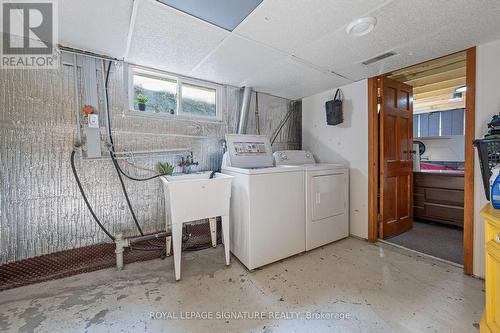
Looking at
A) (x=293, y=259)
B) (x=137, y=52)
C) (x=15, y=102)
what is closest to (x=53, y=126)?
(x=15, y=102)

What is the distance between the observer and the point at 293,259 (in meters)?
2.09

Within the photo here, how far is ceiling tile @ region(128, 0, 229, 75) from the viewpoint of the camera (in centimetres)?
135

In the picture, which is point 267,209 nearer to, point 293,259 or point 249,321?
point 293,259

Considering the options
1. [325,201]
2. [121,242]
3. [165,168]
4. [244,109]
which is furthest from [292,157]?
[121,242]

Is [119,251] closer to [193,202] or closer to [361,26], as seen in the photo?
[193,202]

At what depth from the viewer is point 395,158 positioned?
103 inches

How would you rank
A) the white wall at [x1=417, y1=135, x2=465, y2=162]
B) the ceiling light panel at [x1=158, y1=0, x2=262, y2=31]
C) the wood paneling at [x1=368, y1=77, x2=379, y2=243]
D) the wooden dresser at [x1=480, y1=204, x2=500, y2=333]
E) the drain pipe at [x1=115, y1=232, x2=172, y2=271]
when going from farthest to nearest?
the white wall at [x1=417, y1=135, x2=465, y2=162]
the wood paneling at [x1=368, y1=77, x2=379, y2=243]
the drain pipe at [x1=115, y1=232, x2=172, y2=271]
the ceiling light panel at [x1=158, y1=0, x2=262, y2=31]
the wooden dresser at [x1=480, y1=204, x2=500, y2=333]

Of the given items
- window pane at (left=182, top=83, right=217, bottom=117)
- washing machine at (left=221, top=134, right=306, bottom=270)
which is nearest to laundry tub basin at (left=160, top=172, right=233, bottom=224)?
washing machine at (left=221, top=134, right=306, bottom=270)

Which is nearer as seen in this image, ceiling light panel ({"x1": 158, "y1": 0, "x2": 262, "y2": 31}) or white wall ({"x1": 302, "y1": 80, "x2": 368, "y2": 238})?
ceiling light panel ({"x1": 158, "y1": 0, "x2": 262, "y2": 31})

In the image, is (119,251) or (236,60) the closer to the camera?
(119,251)

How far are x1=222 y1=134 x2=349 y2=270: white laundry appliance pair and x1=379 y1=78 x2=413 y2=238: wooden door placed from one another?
18.2 inches

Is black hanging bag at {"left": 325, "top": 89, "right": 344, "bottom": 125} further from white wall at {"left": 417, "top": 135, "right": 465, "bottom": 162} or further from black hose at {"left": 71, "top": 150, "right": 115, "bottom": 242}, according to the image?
black hose at {"left": 71, "top": 150, "right": 115, "bottom": 242}

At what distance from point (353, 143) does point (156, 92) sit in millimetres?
2535

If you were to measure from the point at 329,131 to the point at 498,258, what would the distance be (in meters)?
2.10
